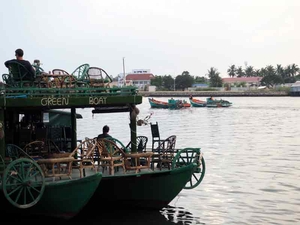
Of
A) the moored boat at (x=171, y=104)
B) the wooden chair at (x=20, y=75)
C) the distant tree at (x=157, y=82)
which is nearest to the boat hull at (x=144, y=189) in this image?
the wooden chair at (x=20, y=75)

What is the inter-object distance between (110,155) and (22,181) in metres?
1.98

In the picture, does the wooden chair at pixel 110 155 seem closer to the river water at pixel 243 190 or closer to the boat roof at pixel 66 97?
the boat roof at pixel 66 97

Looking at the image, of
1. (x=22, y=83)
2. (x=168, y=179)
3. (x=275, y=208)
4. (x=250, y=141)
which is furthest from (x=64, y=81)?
(x=250, y=141)

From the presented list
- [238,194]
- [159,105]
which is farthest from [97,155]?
[159,105]

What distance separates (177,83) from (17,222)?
6481 inches

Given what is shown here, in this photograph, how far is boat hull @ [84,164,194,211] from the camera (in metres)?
12.6

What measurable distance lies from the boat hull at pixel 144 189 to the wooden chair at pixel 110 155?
321 mm

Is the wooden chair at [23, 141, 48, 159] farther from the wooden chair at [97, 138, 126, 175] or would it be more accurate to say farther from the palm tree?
the palm tree

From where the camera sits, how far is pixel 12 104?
37.8 ft

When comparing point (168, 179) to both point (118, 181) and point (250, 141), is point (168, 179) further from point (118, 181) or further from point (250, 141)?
point (250, 141)

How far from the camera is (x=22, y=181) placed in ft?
35.8

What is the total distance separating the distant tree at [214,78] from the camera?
177000 millimetres

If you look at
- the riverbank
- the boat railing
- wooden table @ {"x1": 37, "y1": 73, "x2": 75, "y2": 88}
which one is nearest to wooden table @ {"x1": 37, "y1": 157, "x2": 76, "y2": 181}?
the boat railing

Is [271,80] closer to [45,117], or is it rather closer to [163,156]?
[45,117]
